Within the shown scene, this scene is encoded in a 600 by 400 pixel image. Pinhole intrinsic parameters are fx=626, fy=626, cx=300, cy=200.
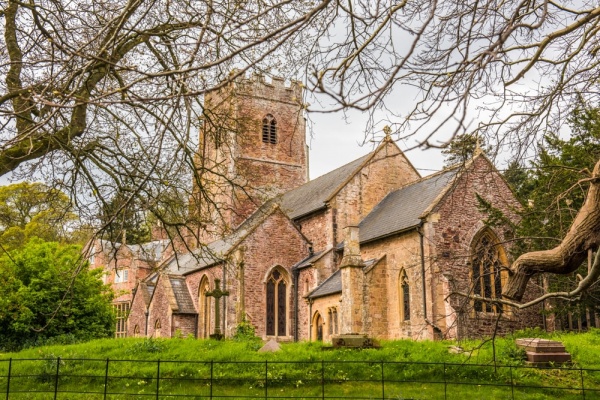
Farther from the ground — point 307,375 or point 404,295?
point 404,295

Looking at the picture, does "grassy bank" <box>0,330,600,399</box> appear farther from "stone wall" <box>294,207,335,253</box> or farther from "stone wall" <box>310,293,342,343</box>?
"stone wall" <box>294,207,335,253</box>

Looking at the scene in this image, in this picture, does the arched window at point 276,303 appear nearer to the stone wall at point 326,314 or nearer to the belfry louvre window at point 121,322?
the stone wall at point 326,314

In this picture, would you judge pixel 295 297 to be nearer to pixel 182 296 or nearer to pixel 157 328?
pixel 182 296

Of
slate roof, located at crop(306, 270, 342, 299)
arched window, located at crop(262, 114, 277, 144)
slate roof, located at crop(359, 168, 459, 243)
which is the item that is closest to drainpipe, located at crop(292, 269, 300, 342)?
slate roof, located at crop(306, 270, 342, 299)

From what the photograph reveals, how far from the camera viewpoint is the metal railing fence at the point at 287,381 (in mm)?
12672

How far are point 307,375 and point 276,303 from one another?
1278 cm

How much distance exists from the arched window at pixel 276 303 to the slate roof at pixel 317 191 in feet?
10.0

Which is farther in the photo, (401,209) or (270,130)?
(270,130)

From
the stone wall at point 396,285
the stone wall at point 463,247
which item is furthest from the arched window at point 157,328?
the stone wall at point 463,247

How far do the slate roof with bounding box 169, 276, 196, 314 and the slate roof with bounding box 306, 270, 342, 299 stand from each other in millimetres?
6564

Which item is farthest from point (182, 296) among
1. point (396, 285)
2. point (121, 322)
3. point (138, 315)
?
point (121, 322)

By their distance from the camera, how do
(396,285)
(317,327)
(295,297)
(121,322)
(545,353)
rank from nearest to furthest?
(545,353) → (396,285) → (317,327) → (295,297) → (121,322)

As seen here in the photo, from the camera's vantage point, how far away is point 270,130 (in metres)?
38.0

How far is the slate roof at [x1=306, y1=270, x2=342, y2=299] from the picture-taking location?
23531 mm
